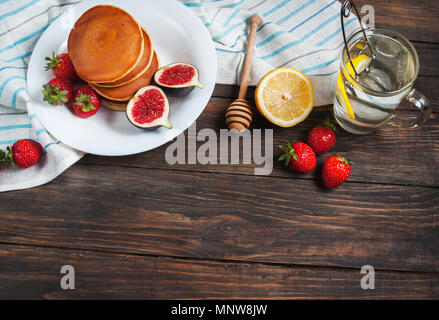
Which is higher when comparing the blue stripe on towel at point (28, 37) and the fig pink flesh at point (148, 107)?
the blue stripe on towel at point (28, 37)

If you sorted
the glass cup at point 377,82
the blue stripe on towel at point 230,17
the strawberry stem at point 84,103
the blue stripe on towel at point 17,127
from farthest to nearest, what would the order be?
the blue stripe on towel at point 230,17, the blue stripe on towel at point 17,127, the strawberry stem at point 84,103, the glass cup at point 377,82

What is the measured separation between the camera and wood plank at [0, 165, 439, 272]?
4.87 ft

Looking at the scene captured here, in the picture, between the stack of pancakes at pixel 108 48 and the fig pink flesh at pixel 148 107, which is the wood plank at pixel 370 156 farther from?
the stack of pancakes at pixel 108 48

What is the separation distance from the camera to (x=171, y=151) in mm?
1573

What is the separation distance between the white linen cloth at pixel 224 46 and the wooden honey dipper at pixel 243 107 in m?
0.04

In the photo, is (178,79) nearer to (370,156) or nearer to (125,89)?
(125,89)

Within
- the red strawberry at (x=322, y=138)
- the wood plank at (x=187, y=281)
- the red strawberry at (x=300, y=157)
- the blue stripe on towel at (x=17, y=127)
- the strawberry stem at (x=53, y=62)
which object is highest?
the strawberry stem at (x=53, y=62)

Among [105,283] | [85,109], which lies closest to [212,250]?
[105,283]

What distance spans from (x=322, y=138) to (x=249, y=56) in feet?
1.57

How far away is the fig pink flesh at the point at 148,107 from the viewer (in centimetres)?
145

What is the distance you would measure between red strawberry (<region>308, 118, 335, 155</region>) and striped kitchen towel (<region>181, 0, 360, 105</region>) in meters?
0.13

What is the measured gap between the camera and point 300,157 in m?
1.48

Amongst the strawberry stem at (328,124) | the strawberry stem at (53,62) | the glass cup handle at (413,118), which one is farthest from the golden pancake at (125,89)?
the glass cup handle at (413,118)
